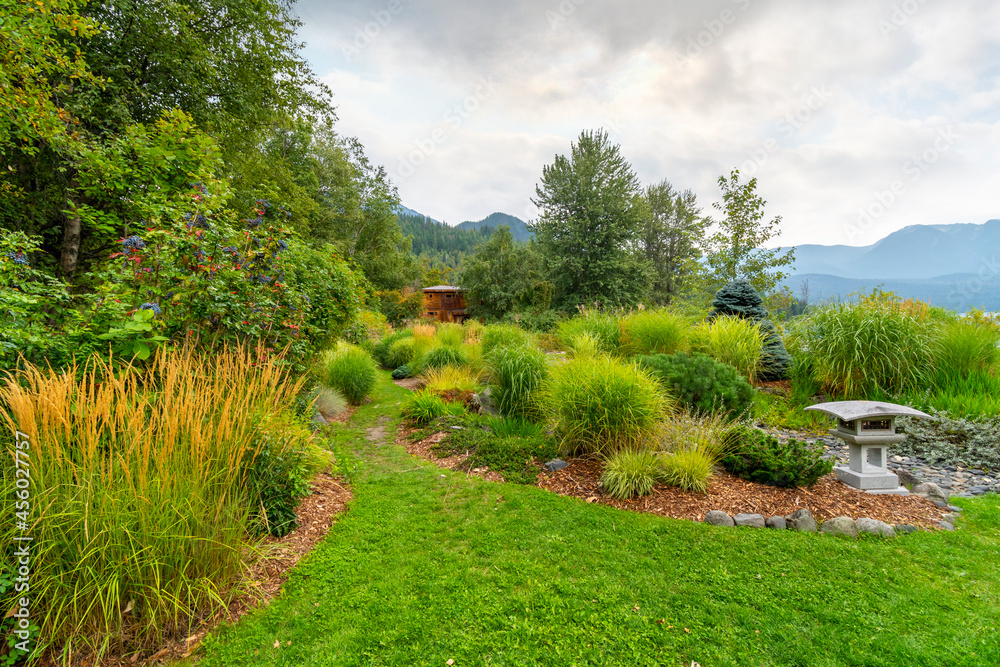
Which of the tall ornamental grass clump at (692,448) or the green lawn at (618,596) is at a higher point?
the tall ornamental grass clump at (692,448)

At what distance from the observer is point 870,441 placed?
10.2 feet

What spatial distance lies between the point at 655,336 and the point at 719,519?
13.9ft

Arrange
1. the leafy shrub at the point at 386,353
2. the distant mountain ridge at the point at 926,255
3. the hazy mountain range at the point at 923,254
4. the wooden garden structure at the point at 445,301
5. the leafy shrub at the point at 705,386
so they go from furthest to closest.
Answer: the hazy mountain range at the point at 923,254, the distant mountain ridge at the point at 926,255, the wooden garden structure at the point at 445,301, the leafy shrub at the point at 386,353, the leafy shrub at the point at 705,386

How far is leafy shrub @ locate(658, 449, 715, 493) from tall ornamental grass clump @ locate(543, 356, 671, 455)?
1.23 feet

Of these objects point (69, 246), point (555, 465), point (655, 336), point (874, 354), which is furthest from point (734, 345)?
point (69, 246)

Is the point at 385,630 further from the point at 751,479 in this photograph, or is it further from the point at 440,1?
the point at 440,1

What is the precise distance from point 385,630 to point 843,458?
4704mm

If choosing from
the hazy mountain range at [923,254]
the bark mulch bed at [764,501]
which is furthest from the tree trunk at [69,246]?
the hazy mountain range at [923,254]

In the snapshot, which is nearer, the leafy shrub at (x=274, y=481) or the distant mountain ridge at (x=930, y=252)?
the leafy shrub at (x=274, y=481)

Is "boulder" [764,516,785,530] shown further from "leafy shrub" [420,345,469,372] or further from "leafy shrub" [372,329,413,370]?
"leafy shrub" [372,329,413,370]

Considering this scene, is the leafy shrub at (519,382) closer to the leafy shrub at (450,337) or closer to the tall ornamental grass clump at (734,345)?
the tall ornamental grass clump at (734,345)

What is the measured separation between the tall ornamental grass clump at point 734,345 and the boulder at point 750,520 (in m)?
3.67

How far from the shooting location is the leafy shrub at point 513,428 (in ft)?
14.5

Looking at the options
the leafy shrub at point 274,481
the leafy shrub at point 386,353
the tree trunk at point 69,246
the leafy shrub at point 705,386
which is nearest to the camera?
the leafy shrub at point 274,481
